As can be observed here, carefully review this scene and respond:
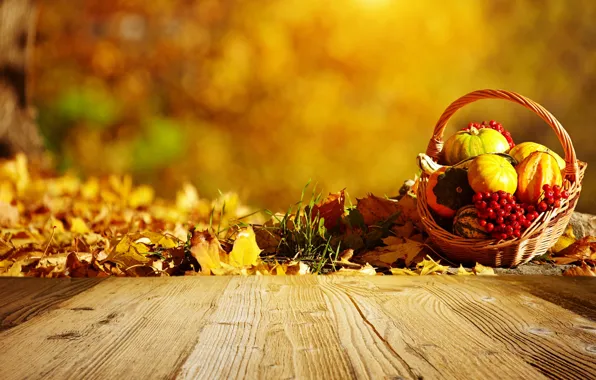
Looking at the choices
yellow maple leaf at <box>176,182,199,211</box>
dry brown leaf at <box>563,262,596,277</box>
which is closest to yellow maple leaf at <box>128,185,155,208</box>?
yellow maple leaf at <box>176,182,199,211</box>

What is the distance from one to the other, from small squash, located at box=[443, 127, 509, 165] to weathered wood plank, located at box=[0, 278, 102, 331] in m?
1.21

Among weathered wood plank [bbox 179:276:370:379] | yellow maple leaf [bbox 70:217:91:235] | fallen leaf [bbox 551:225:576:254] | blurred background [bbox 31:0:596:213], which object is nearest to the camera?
weathered wood plank [bbox 179:276:370:379]

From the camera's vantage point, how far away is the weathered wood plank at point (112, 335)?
2.79 ft

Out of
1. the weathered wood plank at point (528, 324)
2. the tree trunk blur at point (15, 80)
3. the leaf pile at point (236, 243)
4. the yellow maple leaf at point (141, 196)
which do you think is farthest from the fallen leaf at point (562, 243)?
the tree trunk blur at point (15, 80)

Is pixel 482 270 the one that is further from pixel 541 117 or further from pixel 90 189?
pixel 90 189

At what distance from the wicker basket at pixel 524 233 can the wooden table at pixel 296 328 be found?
39 centimetres

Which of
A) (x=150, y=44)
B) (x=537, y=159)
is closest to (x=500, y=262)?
(x=537, y=159)

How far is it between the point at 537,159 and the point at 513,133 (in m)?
1.97

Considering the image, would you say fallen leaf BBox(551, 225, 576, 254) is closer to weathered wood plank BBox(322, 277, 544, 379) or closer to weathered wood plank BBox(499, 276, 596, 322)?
weathered wood plank BBox(499, 276, 596, 322)

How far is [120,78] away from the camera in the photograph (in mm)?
4426

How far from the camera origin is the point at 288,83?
415 cm

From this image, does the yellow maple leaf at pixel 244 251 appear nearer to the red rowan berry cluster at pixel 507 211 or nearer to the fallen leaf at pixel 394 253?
the fallen leaf at pixel 394 253

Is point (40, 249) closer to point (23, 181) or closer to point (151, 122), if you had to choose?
point (23, 181)

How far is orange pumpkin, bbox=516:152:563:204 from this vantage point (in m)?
1.80
